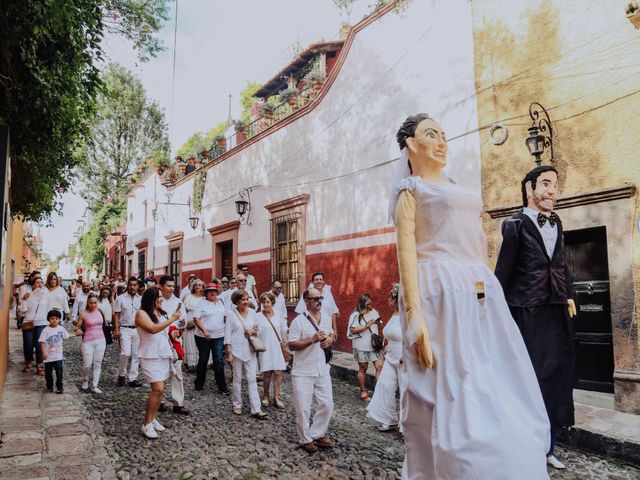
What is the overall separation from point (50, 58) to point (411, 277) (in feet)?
13.1

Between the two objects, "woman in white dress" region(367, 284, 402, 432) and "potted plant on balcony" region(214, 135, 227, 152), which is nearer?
"woman in white dress" region(367, 284, 402, 432)

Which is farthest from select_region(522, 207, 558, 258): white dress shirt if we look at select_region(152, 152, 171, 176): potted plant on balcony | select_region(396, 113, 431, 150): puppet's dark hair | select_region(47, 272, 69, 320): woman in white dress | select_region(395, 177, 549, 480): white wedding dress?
select_region(152, 152, 171, 176): potted plant on balcony

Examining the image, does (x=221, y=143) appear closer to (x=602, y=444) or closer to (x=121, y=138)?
(x=602, y=444)

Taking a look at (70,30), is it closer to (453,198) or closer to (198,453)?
(453,198)

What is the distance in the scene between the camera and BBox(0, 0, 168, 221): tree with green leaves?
159 inches

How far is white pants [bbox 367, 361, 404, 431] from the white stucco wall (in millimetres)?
3709

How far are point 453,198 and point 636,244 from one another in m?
4.53

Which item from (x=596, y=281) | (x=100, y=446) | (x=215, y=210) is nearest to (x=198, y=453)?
(x=100, y=446)

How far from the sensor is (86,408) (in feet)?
22.8

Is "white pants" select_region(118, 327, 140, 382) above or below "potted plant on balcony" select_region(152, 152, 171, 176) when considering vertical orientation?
below

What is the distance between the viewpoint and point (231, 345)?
23.1 feet

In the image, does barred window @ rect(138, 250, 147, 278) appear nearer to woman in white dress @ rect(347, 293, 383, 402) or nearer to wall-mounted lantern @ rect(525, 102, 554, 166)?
woman in white dress @ rect(347, 293, 383, 402)

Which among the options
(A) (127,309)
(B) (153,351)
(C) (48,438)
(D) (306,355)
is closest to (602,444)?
(D) (306,355)

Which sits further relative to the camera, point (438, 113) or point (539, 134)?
point (438, 113)
